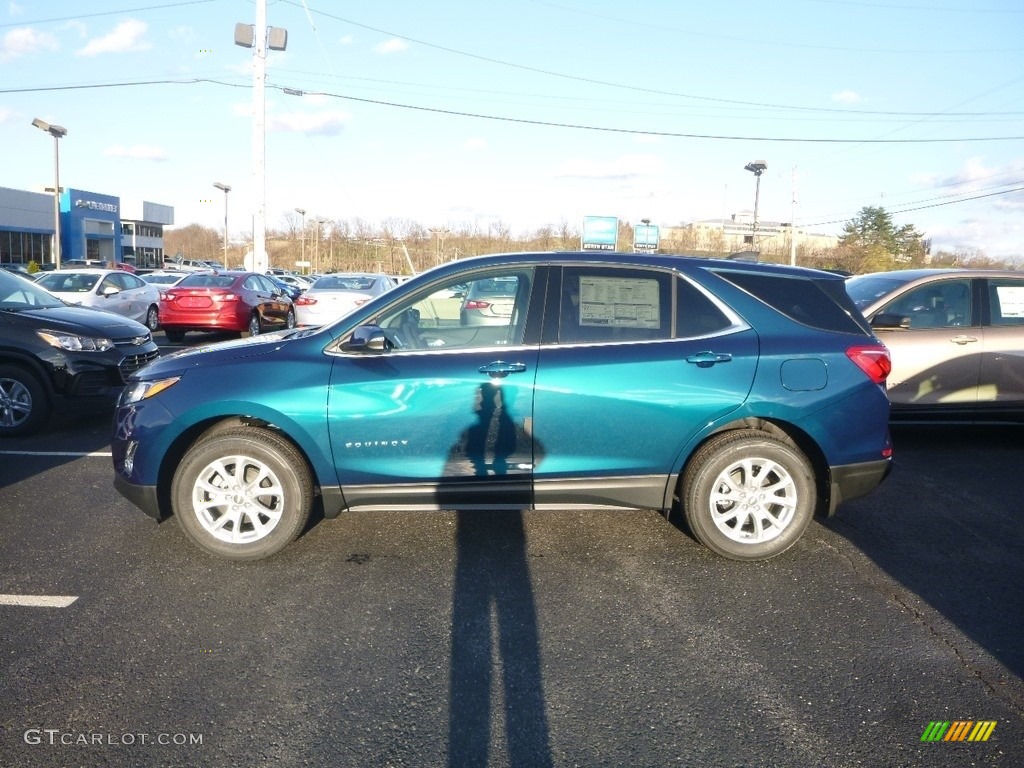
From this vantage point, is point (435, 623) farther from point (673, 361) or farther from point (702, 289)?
point (702, 289)

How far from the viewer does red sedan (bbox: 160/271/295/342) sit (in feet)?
51.0

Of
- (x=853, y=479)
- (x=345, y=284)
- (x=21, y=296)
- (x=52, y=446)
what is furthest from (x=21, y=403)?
(x=345, y=284)

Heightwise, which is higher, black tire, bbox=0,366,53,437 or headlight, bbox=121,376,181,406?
headlight, bbox=121,376,181,406

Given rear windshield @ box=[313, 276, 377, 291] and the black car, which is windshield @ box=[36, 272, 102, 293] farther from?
the black car

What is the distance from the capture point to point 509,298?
474 centimetres

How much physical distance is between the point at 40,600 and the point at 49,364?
441 centimetres

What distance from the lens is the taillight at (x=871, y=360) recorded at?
15.2 feet

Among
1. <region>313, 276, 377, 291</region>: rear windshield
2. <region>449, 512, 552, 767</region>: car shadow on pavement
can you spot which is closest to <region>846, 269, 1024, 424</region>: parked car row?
<region>449, 512, 552, 767</region>: car shadow on pavement

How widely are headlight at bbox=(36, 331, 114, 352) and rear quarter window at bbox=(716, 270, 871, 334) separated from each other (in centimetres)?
630

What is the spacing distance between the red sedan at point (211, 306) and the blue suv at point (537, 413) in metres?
11.4

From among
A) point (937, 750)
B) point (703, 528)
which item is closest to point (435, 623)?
point (703, 528)

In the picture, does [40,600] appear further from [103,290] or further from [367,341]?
[103,290]

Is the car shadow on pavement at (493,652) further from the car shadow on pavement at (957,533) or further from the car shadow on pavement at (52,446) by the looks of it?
the car shadow on pavement at (52,446)

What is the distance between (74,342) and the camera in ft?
25.7
